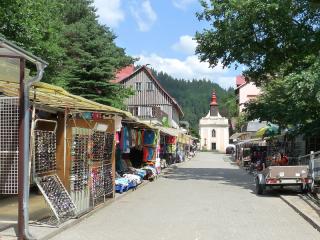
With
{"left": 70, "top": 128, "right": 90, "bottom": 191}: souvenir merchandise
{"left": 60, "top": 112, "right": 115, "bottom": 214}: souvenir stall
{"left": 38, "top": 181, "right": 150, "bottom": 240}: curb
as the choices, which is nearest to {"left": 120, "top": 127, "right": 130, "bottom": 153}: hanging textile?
{"left": 38, "top": 181, "right": 150, "bottom": 240}: curb

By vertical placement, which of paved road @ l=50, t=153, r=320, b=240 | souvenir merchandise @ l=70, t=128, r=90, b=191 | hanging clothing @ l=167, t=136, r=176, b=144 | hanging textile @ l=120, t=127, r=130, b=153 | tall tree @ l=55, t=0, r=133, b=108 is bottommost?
paved road @ l=50, t=153, r=320, b=240

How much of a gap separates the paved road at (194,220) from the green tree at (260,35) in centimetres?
932

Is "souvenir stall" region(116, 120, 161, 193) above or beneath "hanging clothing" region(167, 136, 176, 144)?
beneath

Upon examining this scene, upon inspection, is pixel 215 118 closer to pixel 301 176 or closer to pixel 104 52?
pixel 104 52

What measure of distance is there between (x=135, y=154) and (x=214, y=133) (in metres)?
117

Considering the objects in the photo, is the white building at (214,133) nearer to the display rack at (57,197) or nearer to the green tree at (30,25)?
the green tree at (30,25)

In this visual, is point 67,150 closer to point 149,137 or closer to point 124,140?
point 124,140

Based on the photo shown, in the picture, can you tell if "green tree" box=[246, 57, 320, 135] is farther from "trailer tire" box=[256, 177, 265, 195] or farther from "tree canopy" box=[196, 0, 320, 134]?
"trailer tire" box=[256, 177, 265, 195]

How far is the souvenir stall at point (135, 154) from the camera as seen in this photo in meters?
20.5

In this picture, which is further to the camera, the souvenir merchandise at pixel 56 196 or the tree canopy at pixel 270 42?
the tree canopy at pixel 270 42

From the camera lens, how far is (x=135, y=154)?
28.1 metres

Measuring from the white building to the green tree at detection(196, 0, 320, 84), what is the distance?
114 metres

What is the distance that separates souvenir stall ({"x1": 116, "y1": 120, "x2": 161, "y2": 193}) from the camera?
2053 cm

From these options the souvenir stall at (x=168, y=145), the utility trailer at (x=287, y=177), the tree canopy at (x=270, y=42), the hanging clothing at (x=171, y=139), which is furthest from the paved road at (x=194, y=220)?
the hanging clothing at (x=171, y=139)
